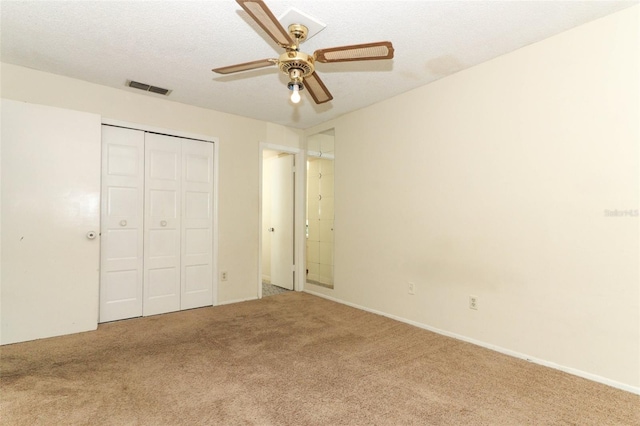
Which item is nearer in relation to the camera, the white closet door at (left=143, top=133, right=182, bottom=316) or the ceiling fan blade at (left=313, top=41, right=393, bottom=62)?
the ceiling fan blade at (left=313, top=41, right=393, bottom=62)

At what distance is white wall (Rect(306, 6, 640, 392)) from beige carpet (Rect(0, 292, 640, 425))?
0.33 meters

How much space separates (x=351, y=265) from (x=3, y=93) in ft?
13.4

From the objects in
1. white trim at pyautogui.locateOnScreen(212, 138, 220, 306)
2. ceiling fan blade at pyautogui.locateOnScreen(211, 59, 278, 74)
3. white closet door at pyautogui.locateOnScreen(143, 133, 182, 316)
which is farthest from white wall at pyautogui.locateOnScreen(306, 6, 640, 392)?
white closet door at pyautogui.locateOnScreen(143, 133, 182, 316)

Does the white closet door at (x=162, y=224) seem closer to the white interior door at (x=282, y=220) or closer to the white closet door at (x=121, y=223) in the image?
the white closet door at (x=121, y=223)

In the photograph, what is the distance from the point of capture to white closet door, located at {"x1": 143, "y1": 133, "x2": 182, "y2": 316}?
3770 millimetres

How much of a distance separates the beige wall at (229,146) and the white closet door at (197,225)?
144 millimetres

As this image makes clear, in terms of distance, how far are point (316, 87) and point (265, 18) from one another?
85 cm

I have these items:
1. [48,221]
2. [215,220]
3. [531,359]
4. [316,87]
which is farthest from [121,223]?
[531,359]

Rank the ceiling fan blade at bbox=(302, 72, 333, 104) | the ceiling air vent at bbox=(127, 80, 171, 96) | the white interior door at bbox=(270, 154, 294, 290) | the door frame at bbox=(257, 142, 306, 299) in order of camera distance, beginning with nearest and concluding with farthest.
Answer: the ceiling fan blade at bbox=(302, 72, 333, 104) < the ceiling air vent at bbox=(127, 80, 171, 96) < the door frame at bbox=(257, 142, 306, 299) < the white interior door at bbox=(270, 154, 294, 290)

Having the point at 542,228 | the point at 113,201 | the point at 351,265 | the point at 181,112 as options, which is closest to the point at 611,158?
the point at 542,228

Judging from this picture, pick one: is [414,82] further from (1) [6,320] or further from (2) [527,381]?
(1) [6,320]

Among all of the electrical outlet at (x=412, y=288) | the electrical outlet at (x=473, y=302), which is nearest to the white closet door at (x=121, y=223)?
the electrical outlet at (x=412, y=288)

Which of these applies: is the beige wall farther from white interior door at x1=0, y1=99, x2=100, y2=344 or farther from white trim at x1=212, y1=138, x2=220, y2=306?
white interior door at x1=0, y1=99, x2=100, y2=344

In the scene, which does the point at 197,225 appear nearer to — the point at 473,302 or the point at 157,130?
the point at 157,130
